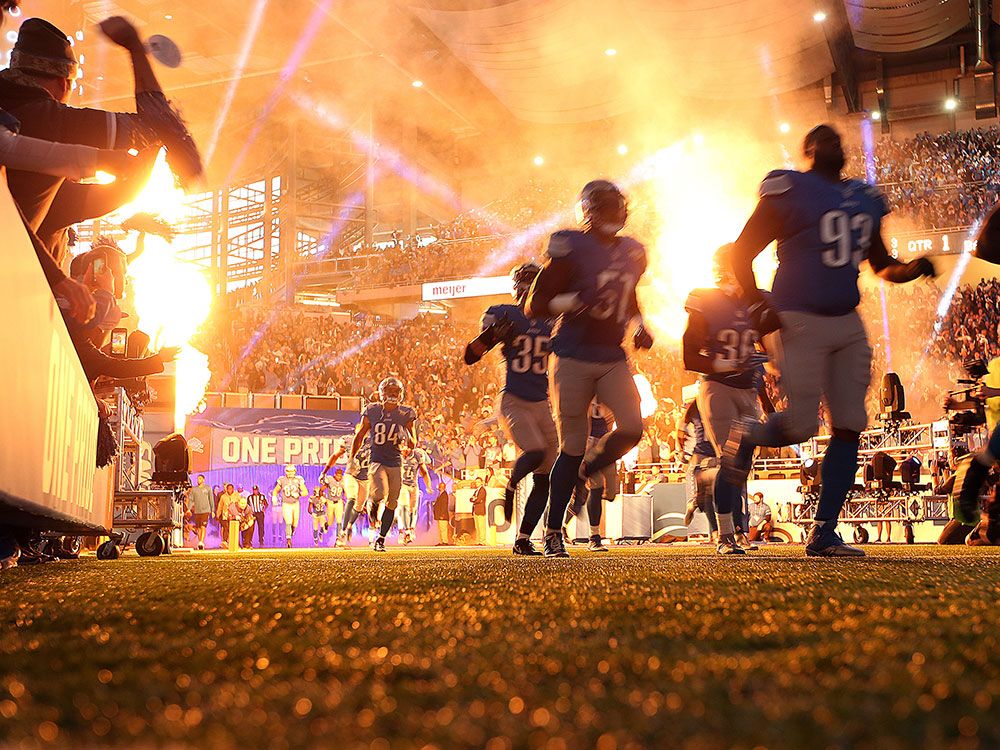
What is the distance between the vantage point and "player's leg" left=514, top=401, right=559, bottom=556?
6.48 meters

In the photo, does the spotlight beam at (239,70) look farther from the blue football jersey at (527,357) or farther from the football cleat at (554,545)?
the football cleat at (554,545)

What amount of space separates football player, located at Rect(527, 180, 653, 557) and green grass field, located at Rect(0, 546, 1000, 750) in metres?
2.65

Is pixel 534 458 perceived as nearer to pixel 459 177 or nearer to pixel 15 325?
pixel 15 325

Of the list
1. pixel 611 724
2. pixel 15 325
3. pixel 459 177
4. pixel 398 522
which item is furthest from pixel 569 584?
pixel 459 177

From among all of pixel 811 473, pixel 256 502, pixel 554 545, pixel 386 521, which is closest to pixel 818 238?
pixel 554 545

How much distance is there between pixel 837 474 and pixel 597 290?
1629 millimetres

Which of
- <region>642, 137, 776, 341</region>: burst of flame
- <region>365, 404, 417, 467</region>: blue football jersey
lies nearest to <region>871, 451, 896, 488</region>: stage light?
<region>365, 404, 417, 467</region>: blue football jersey

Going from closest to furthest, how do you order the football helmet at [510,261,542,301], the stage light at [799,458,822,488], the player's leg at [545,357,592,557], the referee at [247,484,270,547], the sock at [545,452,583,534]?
the player's leg at [545,357,592,557]
the sock at [545,452,583,534]
the football helmet at [510,261,542,301]
the stage light at [799,458,822,488]
the referee at [247,484,270,547]

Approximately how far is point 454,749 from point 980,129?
3022 centimetres

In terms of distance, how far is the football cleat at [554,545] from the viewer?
5879 millimetres

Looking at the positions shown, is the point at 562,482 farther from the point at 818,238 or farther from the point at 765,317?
the point at 818,238

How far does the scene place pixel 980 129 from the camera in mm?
27094

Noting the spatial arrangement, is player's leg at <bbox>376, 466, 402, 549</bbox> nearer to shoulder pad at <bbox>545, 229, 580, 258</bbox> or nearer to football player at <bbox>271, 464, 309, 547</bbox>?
shoulder pad at <bbox>545, 229, 580, 258</bbox>

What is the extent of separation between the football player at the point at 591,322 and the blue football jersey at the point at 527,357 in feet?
4.83
